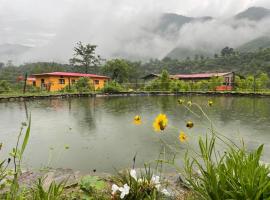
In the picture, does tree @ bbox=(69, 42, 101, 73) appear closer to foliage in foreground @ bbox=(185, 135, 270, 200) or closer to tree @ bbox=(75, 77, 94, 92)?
tree @ bbox=(75, 77, 94, 92)

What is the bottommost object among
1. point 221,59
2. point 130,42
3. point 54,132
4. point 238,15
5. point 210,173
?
point 54,132

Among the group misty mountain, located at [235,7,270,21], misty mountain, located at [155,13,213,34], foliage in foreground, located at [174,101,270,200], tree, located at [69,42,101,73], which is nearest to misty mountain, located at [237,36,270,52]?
tree, located at [69,42,101,73]

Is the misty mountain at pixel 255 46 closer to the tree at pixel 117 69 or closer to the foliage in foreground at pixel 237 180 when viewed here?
the tree at pixel 117 69

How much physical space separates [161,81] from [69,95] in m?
7.98

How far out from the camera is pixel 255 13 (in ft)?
533

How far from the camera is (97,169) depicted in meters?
2.74

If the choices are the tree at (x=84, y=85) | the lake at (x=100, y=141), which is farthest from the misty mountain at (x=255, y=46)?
the lake at (x=100, y=141)

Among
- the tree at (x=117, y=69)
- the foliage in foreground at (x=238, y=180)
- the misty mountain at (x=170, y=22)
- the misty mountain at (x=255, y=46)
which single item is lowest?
the foliage in foreground at (x=238, y=180)

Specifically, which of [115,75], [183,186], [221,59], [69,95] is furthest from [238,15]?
[183,186]

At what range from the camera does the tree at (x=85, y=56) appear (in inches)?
1443

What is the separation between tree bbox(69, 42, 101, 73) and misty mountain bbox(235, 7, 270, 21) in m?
150

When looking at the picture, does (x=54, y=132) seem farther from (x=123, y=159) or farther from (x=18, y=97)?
(x=18, y=97)

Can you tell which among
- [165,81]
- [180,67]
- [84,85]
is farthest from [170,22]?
[84,85]

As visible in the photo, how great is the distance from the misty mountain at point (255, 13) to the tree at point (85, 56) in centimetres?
15050
